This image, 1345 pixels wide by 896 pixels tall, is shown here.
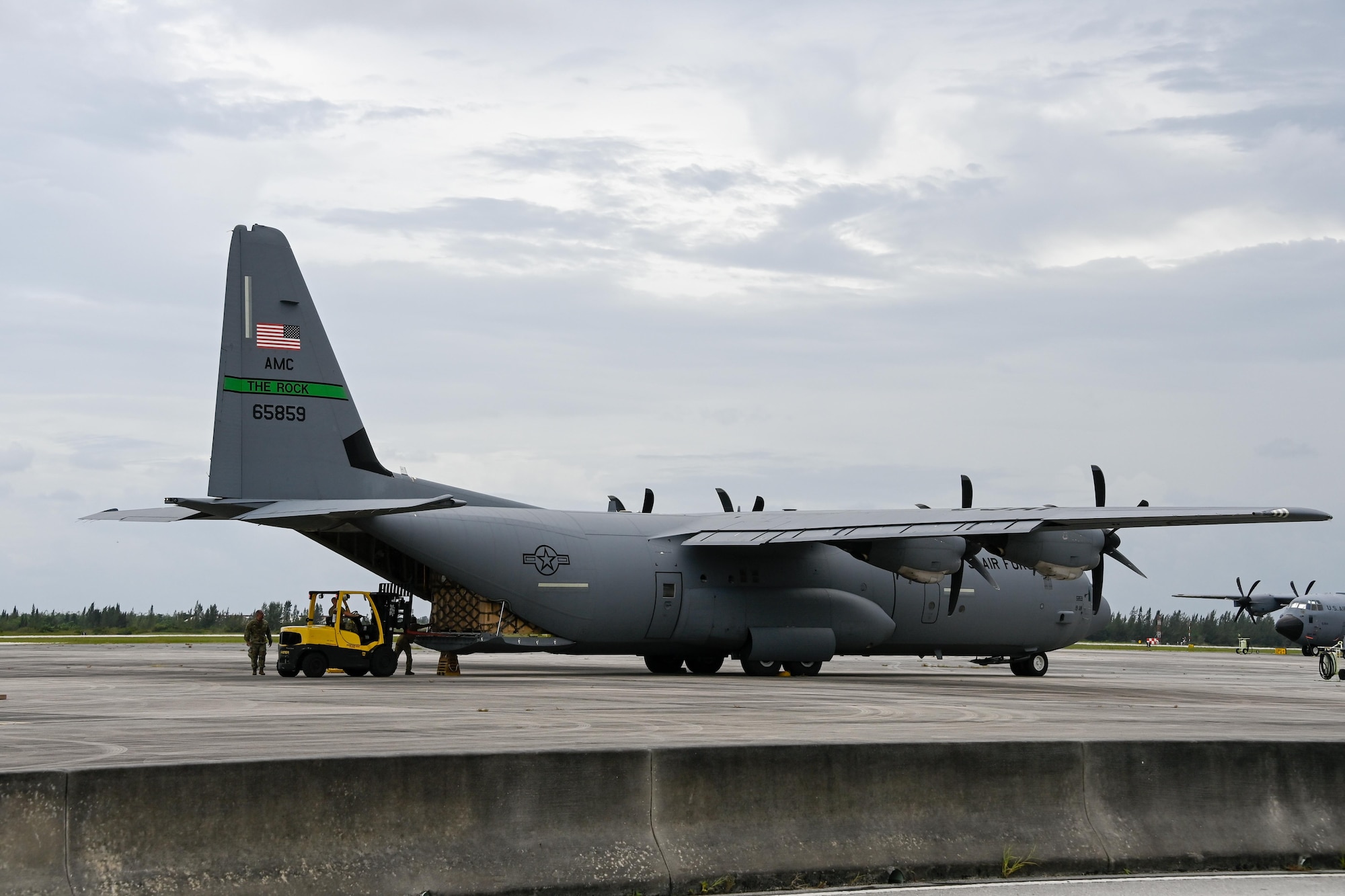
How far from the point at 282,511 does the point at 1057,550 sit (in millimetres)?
16427

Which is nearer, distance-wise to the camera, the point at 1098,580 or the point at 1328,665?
the point at 1098,580

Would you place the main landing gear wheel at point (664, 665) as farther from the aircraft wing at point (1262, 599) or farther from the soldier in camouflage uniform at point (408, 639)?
the aircraft wing at point (1262, 599)

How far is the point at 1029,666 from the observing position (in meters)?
38.0

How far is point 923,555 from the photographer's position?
30.2 m

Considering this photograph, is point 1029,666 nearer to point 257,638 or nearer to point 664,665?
point 664,665

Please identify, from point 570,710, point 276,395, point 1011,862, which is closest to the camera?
point 1011,862

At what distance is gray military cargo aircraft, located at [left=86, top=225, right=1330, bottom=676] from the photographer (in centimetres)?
2736

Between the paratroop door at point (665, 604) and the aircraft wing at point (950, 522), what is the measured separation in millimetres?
988

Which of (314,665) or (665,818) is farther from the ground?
(665,818)

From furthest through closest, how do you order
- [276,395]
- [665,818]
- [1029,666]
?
[1029,666]
[276,395]
[665,818]

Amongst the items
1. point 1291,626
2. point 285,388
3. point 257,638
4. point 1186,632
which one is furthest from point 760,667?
point 1186,632

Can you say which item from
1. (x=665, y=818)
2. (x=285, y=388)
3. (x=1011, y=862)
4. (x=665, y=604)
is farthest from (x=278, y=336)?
A: (x=1011, y=862)

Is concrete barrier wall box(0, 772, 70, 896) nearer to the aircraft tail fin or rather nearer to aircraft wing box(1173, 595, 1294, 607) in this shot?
the aircraft tail fin

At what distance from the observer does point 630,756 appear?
28.2ft
